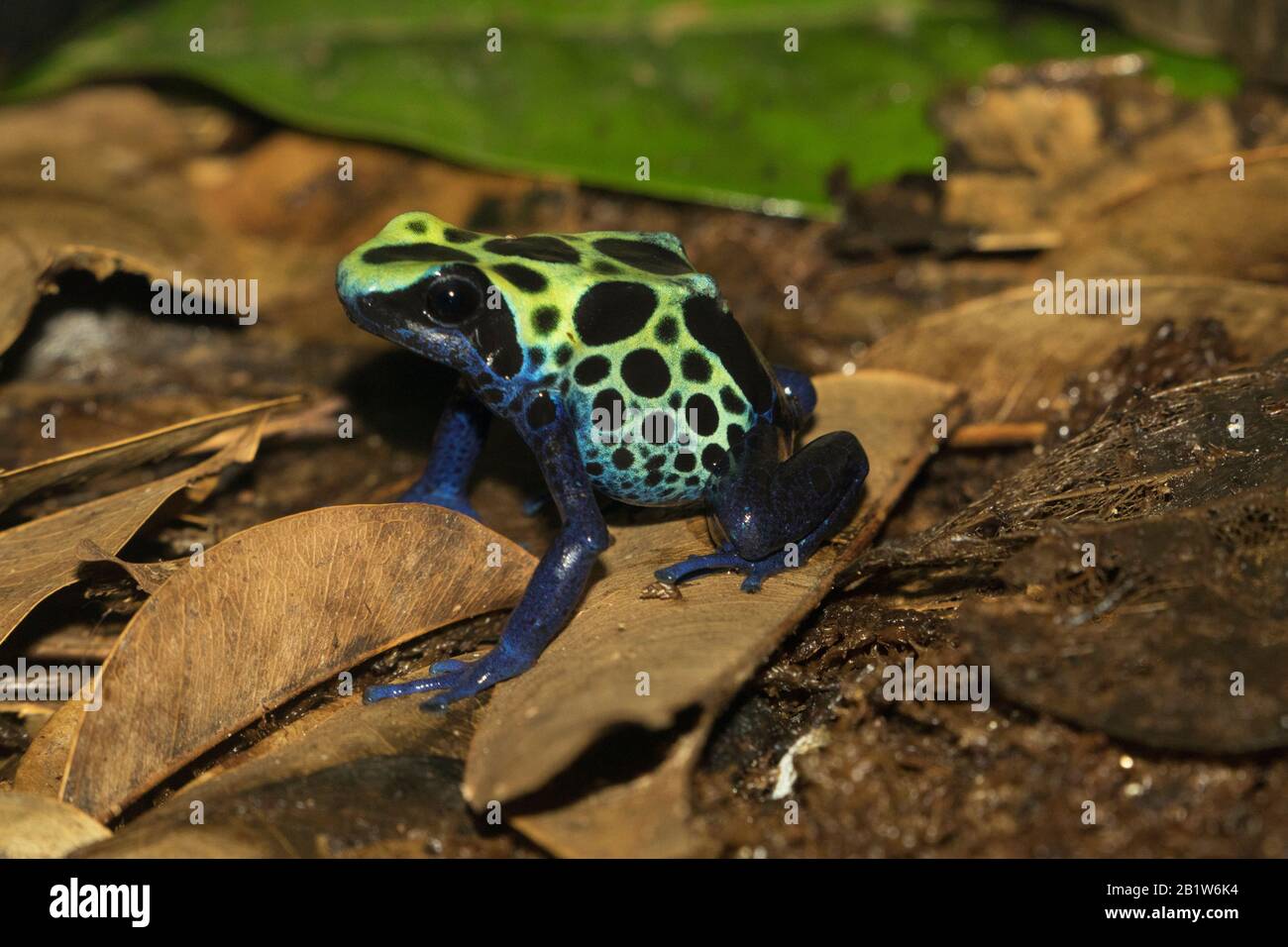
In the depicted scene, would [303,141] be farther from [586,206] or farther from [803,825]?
[803,825]

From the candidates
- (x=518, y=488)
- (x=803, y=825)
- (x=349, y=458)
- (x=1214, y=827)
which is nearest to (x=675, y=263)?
(x=518, y=488)

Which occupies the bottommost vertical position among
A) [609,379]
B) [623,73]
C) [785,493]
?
[785,493]

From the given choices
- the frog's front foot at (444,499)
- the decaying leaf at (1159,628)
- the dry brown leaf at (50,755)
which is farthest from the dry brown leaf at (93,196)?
the decaying leaf at (1159,628)

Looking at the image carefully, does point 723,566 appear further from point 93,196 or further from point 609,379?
point 93,196

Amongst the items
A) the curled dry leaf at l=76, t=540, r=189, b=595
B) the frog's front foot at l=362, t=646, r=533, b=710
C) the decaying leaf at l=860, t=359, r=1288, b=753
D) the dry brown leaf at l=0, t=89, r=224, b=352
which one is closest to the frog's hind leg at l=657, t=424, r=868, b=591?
the decaying leaf at l=860, t=359, r=1288, b=753

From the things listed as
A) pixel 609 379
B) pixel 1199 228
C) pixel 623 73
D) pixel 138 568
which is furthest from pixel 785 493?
pixel 623 73
